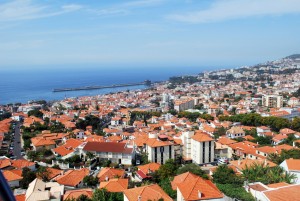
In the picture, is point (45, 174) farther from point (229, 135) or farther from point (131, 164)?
point (229, 135)

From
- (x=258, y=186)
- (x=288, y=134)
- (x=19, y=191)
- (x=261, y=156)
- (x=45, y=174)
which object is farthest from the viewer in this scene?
(x=288, y=134)

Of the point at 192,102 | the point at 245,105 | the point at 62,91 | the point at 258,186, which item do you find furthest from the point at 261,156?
the point at 62,91

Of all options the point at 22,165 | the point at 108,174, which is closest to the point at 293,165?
the point at 108,174

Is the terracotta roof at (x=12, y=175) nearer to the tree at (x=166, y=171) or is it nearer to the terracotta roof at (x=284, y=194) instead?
the tree at (x=166, y=171)

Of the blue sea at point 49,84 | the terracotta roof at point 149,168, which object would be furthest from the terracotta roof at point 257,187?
the blue sea at point 49,84

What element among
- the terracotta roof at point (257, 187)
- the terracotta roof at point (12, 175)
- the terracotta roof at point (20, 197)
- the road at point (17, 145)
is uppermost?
the terracotta roof at point (257, 187)

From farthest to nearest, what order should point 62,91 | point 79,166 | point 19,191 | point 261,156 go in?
1. point 62,91
2. point 261,156
3. point 79,166
4. point 19,191

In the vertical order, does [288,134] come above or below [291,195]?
below
